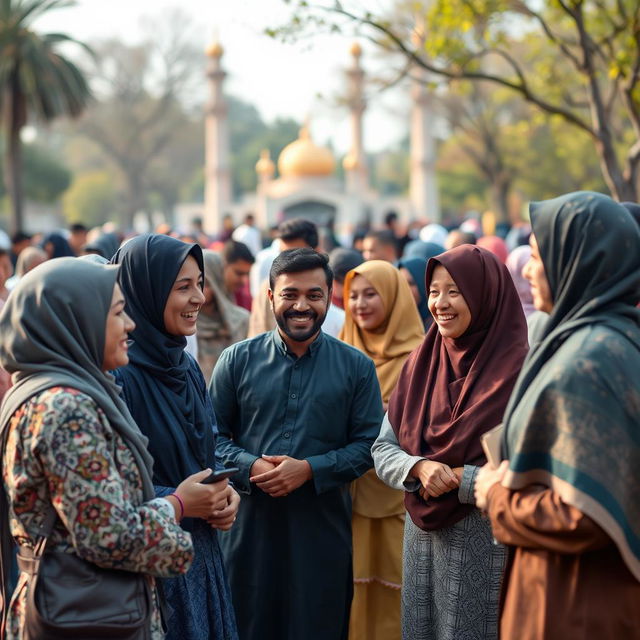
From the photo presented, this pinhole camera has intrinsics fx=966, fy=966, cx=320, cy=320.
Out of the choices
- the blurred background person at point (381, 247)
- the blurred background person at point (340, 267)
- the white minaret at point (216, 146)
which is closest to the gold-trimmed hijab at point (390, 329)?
the blurred background person at point (340, 267)

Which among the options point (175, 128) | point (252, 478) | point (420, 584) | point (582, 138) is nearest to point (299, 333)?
point (252, 478)

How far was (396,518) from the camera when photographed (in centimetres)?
466

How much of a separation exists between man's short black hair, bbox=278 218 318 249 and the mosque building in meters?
25.2

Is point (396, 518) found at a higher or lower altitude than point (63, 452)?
lower

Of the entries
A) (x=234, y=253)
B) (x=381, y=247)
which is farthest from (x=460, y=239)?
(x=234, y=253)

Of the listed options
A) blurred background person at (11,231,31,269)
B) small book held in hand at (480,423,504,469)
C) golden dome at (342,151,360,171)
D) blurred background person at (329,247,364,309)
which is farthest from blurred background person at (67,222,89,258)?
golden dome at (342,151,360,171)

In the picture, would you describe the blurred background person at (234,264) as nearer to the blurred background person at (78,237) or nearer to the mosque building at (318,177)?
the blurred background person at (78,237)

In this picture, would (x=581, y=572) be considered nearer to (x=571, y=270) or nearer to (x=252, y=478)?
(x=571, y=270)

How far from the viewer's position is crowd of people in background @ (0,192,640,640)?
263 cm

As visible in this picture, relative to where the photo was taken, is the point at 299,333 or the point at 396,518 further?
the point at 396,518

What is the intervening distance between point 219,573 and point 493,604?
1.05m

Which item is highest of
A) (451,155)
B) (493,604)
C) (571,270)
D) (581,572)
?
(451,155)

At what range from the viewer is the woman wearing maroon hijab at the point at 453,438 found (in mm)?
3678

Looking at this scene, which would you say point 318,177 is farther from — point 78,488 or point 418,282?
point 78,488
